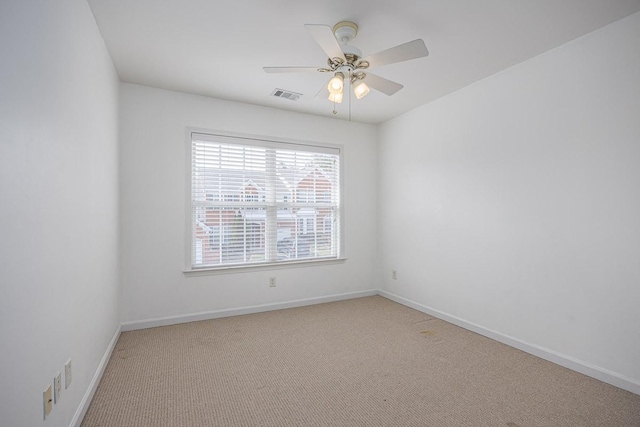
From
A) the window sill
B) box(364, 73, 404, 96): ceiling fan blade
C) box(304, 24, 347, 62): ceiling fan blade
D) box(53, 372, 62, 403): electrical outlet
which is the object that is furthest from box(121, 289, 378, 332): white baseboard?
box(304, 24, 347, 62): ceiling fan blade

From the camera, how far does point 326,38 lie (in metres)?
1.93

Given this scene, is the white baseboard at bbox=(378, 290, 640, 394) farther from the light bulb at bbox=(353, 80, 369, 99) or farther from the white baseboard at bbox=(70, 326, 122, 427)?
the white baseboard at bbox=(70, 326, 122, 427)

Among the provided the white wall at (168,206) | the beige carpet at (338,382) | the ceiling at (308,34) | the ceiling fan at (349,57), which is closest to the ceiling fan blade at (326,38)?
the ceiling fan at (349,57)

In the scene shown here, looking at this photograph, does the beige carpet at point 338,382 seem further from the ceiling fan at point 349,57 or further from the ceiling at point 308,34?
the ceiling at point 308,34

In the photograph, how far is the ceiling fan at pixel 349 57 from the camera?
1930 mm

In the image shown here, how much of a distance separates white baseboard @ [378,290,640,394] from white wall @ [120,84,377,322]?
1.85 metres

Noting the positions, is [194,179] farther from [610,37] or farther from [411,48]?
[610,37]

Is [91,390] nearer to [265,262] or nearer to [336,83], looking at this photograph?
[265,262]

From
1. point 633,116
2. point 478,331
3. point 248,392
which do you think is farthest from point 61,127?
point 478,331

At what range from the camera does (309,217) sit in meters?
4.35

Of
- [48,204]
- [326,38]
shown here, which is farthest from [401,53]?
[48,204]

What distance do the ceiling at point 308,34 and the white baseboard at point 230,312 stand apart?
251 centimetres

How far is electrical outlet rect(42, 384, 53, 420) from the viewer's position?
137cm

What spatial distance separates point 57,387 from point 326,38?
2.34 metres
